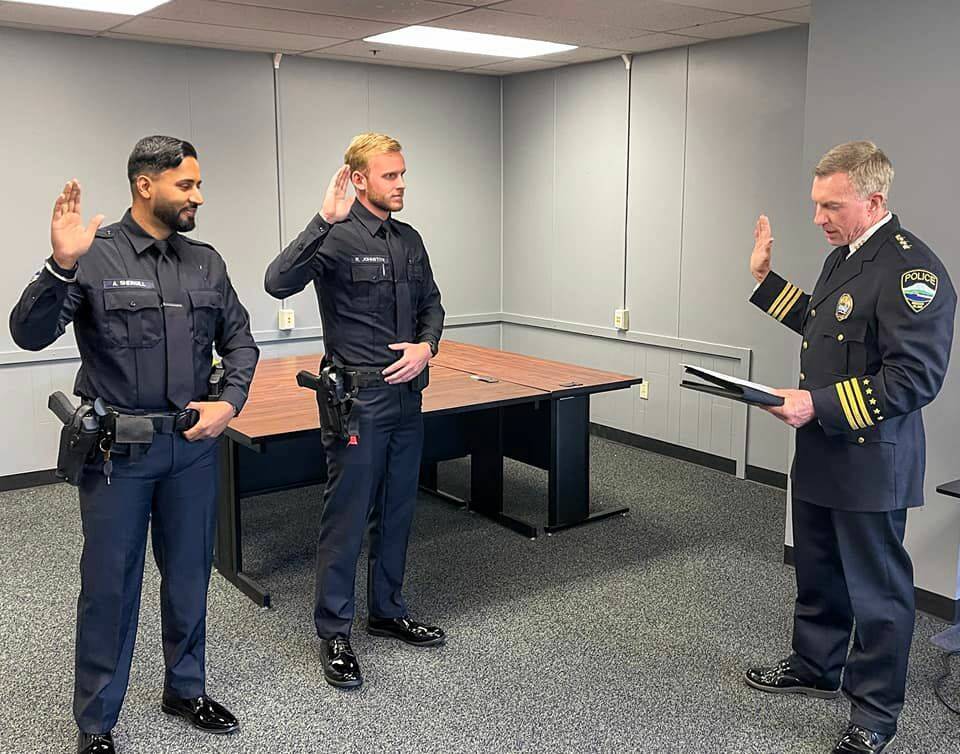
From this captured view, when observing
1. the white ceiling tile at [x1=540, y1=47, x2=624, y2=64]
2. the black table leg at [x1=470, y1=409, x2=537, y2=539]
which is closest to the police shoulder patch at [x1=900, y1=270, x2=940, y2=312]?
the black table leg at [x1=470, y1=409, x2=537, y2=539]

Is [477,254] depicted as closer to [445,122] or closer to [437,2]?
[445,122]

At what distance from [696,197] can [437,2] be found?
6.74ft

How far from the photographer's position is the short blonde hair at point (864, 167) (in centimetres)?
259

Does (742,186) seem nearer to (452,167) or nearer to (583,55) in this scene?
(583,55)

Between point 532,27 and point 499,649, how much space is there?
320cm

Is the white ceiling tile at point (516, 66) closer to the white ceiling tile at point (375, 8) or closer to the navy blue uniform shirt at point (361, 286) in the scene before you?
the white ceiling tile at point (375, 8)

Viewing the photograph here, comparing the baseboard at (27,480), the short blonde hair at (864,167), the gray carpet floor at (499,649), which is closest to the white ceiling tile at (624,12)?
the short blonde hair at (864,167)

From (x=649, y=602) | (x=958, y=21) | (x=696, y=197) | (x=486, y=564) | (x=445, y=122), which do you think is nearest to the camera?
(x=958, y=21)

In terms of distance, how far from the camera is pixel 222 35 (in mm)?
5223

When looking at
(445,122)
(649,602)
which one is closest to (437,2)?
(445,122)

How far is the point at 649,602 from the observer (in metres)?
3.80

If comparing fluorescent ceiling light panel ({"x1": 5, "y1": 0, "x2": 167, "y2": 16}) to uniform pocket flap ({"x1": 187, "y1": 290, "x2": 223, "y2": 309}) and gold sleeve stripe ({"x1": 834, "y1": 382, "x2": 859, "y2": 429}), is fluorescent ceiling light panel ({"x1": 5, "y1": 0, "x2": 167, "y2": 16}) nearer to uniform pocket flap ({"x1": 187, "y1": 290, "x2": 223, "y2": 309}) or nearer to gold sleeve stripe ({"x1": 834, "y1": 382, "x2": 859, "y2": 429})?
uniform pocket flap ({"x1": 187, "y1": 290, "x2": 223, "y2": 309})

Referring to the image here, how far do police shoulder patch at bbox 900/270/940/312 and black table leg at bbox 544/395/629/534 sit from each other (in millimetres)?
2180

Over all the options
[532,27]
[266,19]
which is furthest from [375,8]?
[532,27]
